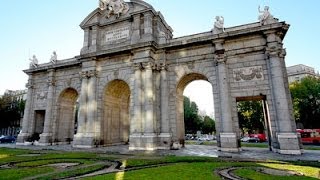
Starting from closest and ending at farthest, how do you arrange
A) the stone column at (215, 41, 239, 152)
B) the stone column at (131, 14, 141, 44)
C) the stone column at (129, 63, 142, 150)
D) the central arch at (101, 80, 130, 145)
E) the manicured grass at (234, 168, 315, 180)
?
the manicured grass at (234, 168, 315, 180) → the stone column at (215, 41, 239, 152) → the stone column at (129, 63, 142, 150) → the stone column at (131, 14, 141, 44) → the central arch at (101, 80, 130, 145)

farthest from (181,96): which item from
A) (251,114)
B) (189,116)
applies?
(189,116)

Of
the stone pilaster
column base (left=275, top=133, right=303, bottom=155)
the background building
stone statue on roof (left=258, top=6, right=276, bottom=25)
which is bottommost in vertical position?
column base (left=275, top=133, right=303, bottom=155)

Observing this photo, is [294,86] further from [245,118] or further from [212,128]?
[212,128]

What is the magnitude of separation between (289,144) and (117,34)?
1873 centimetres

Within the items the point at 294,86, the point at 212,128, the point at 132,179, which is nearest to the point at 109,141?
the point at 132,179

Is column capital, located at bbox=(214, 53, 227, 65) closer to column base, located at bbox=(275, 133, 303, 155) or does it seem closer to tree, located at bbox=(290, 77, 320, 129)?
column base, located at bbox=(275, 133, 303, 155)

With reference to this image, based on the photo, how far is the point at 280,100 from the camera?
16828 millimetres

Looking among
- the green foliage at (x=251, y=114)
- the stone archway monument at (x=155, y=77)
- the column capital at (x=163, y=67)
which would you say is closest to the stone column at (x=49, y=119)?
the stone archway monument at (x=155, y=77)

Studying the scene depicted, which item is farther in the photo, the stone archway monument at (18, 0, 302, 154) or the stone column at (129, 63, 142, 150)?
the stone column at (129, 63, 142, 150)

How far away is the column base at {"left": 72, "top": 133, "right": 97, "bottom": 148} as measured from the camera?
69.6ft

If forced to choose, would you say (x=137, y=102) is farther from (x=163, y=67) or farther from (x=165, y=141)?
(x=165, y=141)

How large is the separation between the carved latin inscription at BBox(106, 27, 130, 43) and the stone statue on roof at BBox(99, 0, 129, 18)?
163 cm

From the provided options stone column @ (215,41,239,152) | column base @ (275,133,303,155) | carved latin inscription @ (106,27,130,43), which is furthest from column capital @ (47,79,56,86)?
column base @ (275,133,303,155)

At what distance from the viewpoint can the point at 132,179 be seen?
722 cm
